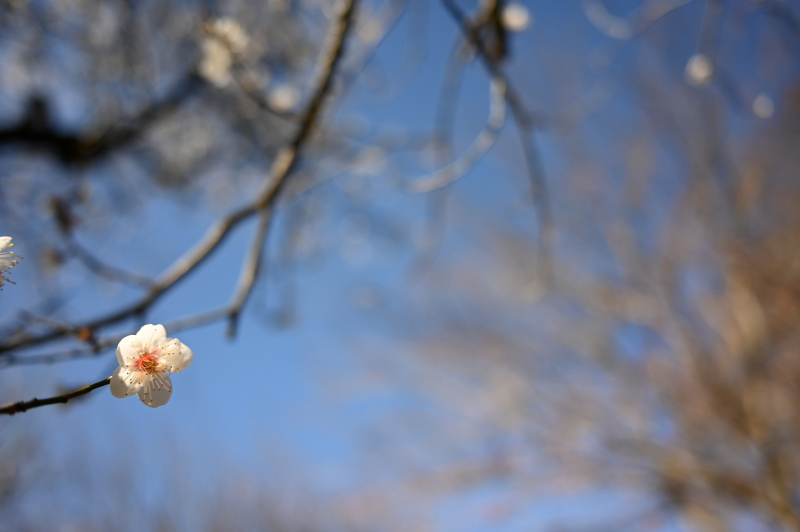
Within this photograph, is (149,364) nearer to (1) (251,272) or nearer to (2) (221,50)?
(1) (251,272)

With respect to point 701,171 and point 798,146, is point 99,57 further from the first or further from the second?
point 798,146

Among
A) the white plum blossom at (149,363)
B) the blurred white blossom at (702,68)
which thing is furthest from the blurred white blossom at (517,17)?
the white plum blossom at (149,363)

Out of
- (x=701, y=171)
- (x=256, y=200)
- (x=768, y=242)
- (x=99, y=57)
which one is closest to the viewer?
(x=256, y=200)

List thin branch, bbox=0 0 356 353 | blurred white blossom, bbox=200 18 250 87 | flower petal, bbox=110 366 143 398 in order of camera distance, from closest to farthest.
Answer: flower petal, bbox=110 366 143 398
thin branch, bbox=0 0 356 353
blurred white blossom, bbox=200 18 250 87

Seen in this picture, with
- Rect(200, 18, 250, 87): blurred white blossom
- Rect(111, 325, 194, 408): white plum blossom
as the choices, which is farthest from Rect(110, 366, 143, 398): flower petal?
Rect(200, 18, 250, 87): blurred white blossom

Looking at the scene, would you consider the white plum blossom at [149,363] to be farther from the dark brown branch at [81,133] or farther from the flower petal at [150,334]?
the dark brown branch at [81,133]

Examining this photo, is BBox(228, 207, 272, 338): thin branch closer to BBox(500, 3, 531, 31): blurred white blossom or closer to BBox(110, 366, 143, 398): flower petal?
BBox(110, 366, 143, 398): flower petal

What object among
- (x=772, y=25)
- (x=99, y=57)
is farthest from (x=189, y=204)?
(x=772, y=25)

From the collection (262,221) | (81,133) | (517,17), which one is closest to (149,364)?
(262,221)
